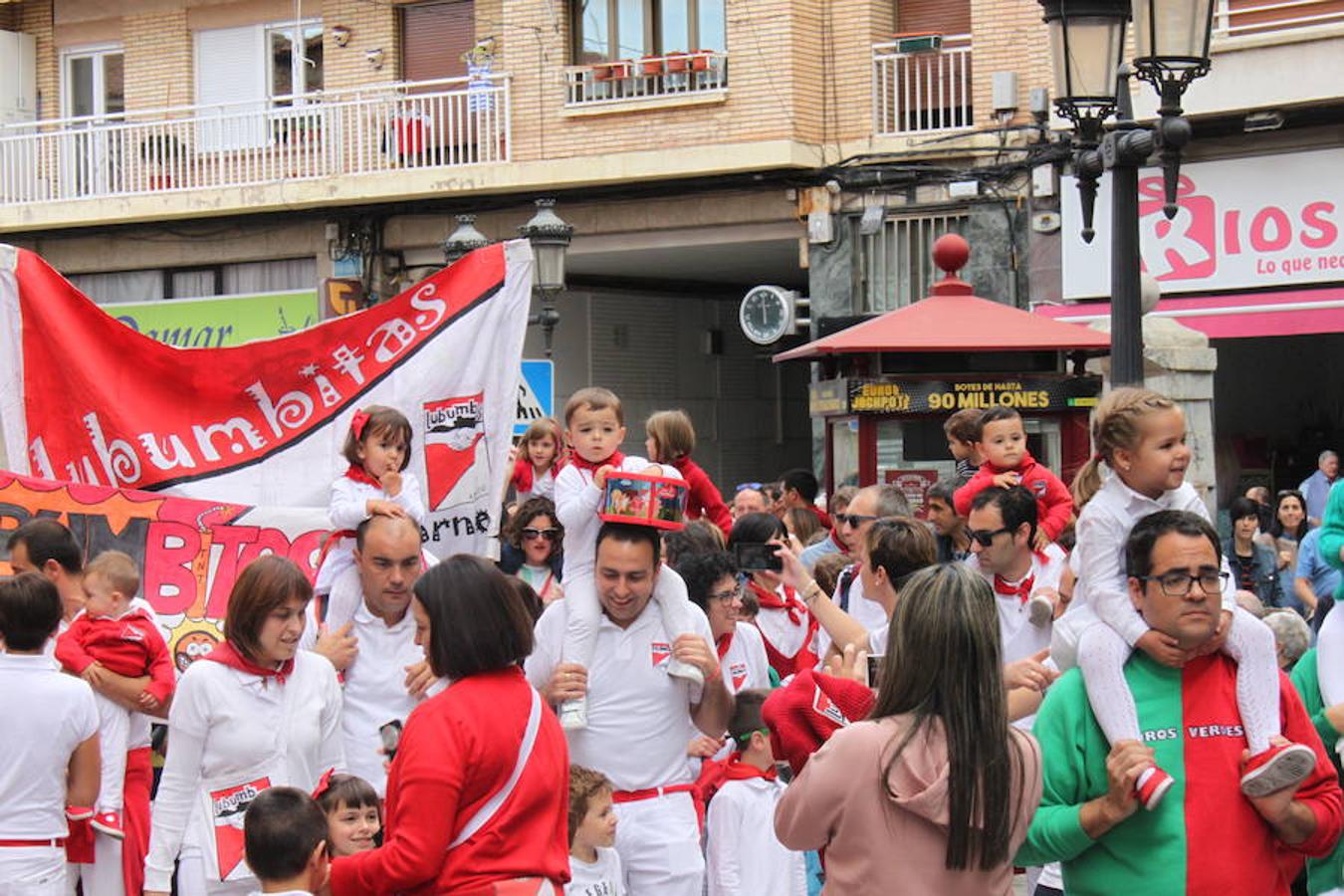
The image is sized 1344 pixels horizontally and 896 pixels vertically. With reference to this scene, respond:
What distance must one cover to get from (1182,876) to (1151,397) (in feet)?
4.45

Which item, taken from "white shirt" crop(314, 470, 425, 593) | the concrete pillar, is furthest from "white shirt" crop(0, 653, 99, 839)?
the concrete pillar

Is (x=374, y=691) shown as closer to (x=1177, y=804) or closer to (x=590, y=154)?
(x=1177, y=804)

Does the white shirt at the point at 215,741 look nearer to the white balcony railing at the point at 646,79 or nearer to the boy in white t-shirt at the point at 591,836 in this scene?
the boy in white t-shirt at the point at 591,836

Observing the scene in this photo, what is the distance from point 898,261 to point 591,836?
52.6ft

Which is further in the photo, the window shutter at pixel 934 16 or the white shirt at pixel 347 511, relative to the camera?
the window shutter at pixel 934 16

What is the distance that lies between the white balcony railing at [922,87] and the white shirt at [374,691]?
1531cm

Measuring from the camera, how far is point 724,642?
7.61m

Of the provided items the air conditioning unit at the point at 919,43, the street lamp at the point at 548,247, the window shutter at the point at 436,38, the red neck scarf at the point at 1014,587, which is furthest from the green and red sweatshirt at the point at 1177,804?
the window shutter at the point at 436,38

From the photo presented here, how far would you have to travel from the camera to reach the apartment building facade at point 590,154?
2162 centimetres

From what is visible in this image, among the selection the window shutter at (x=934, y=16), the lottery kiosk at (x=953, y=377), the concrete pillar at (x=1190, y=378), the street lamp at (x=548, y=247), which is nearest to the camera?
the lottery kiosk at (x=953, y=377)

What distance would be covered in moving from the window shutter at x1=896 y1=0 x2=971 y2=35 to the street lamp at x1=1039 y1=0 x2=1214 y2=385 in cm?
1246

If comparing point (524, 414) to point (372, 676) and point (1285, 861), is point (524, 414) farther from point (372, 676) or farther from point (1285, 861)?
point (1285, 861)

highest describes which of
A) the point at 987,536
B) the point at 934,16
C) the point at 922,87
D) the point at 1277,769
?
the point at 934,16

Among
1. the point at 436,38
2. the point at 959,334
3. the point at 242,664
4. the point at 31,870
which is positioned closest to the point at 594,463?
the point at 242,664
